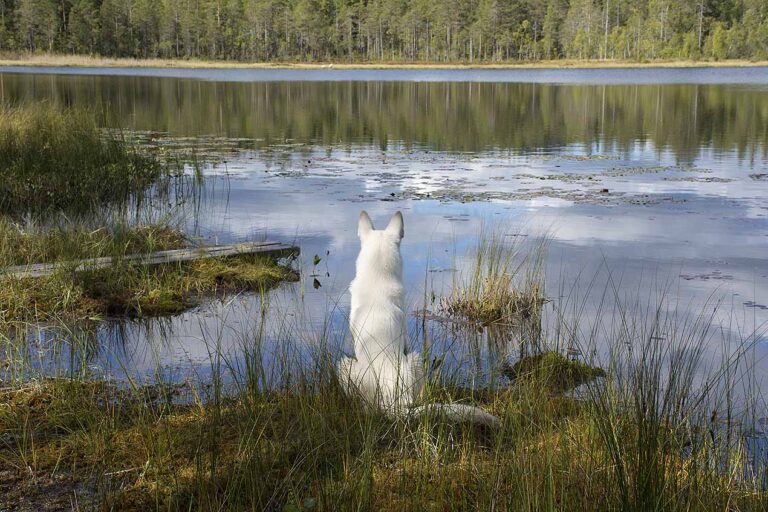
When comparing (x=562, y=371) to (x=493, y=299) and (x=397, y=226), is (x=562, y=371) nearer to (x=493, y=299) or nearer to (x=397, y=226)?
(x=397, y=226)

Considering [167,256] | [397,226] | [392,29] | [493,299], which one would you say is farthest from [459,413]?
[392,29]

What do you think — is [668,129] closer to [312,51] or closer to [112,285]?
[112,285]

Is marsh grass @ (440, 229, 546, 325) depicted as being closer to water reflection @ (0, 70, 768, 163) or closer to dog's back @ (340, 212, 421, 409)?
dog's back @ (340, 212, 421, 409)

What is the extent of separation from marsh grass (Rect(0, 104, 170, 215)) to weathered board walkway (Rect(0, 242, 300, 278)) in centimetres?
340

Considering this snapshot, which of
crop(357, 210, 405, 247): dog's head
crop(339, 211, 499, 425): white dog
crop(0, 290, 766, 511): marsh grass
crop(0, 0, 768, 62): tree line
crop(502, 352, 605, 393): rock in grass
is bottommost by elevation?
crop(502, 352, 605, 393): rock in grass

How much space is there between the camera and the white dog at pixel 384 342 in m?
4.14

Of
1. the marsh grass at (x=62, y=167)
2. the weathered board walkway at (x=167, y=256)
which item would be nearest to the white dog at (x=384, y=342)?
the weathered board walkway at (x=167, y=256)

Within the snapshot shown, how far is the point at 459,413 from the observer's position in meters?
4.06

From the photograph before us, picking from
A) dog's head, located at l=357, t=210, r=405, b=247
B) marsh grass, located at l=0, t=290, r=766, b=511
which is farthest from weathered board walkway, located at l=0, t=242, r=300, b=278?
dog's head, located at l=357, t=210, r=405, b=247

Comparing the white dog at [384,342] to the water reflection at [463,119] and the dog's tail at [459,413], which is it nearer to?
the dog's tail at [459,413]

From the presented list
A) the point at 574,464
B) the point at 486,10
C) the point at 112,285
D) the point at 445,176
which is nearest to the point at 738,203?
the point at 445,176

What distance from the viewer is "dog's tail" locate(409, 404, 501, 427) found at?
405cm

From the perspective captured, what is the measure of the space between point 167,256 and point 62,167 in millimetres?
5152

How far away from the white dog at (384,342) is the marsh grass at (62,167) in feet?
25.3
